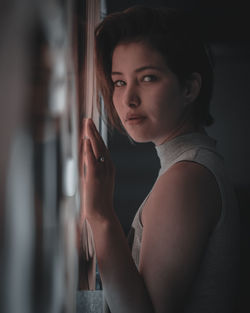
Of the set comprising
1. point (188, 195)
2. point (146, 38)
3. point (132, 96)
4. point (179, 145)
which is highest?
point (146, 38)

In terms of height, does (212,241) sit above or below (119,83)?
below

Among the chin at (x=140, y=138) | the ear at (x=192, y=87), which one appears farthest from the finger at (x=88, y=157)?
the ear at (x=192, y=87)

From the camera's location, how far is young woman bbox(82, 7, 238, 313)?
670 mm

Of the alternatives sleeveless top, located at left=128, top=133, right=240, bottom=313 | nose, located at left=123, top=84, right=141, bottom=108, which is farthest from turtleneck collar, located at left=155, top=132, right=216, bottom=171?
nose, located at left=123, top=84, right=141, bottom=108

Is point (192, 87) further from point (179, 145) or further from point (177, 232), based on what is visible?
point (177, 232)

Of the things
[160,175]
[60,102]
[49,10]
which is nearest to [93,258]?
[160,175]

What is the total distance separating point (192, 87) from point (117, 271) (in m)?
0.44

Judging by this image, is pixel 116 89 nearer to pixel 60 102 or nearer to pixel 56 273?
pixel 60 102

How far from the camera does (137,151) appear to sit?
775 mm

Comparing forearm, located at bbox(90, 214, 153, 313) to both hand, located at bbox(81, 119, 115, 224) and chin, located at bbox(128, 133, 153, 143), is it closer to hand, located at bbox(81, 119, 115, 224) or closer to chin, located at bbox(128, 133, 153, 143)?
hand, located at bbox(81, 119, 115, 224)

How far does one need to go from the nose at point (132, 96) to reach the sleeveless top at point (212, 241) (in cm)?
11

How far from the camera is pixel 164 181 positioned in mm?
719

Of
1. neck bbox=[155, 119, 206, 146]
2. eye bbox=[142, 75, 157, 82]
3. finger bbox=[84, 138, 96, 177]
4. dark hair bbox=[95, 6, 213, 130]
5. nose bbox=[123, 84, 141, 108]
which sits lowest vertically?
finger bbox=[84, 138, 96, 177]

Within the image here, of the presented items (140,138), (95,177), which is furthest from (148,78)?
(95,177)
